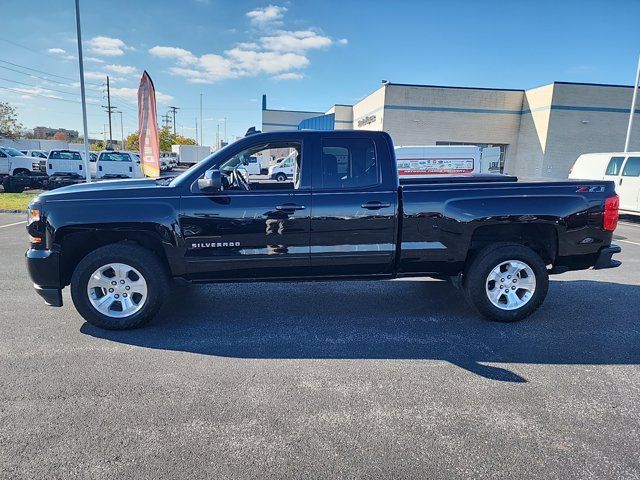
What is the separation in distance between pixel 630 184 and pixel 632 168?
479mm

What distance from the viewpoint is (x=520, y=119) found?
91.0 ft

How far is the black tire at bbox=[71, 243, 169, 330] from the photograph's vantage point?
4023 mm

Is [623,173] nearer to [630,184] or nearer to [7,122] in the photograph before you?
[630,184]

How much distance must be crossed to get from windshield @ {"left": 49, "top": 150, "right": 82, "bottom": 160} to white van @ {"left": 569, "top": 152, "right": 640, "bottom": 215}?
2080 cm

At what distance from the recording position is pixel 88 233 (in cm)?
417

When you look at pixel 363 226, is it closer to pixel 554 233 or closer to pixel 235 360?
pixel 235 360

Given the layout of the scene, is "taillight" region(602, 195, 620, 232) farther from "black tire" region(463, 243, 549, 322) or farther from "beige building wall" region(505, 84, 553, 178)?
"beige building wall" region(505, 84, 553, 178)

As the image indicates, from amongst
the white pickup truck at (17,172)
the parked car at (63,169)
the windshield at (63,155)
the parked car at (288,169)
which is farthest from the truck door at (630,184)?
the white pickup truck at (17,172)

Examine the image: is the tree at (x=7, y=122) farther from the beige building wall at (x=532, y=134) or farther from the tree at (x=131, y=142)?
the beige building wall at (x=532, y=134)

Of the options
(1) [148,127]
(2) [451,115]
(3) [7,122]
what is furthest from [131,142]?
(1) [148,127]

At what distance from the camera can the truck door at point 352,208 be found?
164 inches

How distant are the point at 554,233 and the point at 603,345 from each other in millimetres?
1229

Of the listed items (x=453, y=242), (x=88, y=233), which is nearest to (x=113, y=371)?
(x=88, y=233)

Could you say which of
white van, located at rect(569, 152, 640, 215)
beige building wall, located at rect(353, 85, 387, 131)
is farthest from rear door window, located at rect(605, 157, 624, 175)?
beige building wall, located at rect(353, 85, 387, 131)
